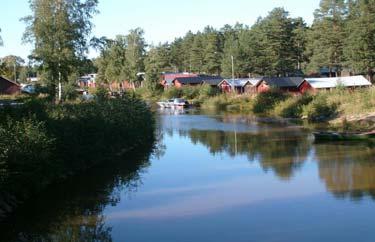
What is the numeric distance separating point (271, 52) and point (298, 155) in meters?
57.6

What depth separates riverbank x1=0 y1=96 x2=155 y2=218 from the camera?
770 inches

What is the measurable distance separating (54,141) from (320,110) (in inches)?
1485

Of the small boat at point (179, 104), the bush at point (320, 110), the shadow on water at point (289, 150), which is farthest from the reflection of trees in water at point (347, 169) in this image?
the small boat at point (179, 104)

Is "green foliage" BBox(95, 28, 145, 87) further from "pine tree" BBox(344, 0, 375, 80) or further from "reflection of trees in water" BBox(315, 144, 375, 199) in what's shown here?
"reflection of trees in water" BBox(315, 144, 375, 199)

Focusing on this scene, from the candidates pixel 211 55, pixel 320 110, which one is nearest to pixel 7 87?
pixel 320 110

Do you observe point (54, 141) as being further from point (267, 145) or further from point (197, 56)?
point (197, 56)

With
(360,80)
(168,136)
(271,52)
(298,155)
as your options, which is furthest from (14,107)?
(271,52)

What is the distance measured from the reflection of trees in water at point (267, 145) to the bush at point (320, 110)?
25.0 feet

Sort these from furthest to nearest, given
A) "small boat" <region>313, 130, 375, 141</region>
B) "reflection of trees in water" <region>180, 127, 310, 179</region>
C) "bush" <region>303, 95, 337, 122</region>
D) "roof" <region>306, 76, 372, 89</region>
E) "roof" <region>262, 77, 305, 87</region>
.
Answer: "roof" <region>262, 77, 305, 87</region>, "roof" <region>306, 76, 372, 89</region>, "bush" <region>303, 95, 337, 122</region>, "small boat" <region>313, 130, 375, 141</region>, "reflection of trees in water" <region>180, 127, 310, 179</region>

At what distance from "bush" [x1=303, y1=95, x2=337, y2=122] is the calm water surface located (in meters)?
18.3

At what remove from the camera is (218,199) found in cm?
2247

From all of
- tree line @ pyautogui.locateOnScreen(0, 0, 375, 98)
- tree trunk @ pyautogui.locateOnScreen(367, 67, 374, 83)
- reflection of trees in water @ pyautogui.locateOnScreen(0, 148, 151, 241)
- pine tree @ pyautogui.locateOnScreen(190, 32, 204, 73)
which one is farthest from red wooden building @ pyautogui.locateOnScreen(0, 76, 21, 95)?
pine tree @ pyautogui.locateOnScreen(190, 32, 204, 73)

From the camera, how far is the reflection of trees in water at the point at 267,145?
30344mm

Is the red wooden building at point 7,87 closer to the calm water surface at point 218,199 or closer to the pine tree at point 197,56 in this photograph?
the calm water surface at point 218,199
